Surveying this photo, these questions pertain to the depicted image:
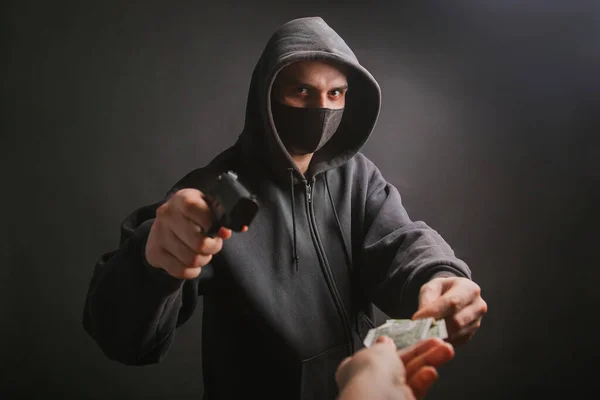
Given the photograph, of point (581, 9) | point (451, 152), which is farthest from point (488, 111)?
point (581, 9)

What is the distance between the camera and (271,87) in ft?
4.11

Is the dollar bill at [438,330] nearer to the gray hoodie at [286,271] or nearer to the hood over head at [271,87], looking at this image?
the gray hoodie at [286,271]

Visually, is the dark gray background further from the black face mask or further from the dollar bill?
the dollar bill

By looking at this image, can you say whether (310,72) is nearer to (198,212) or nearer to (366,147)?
(198,212)

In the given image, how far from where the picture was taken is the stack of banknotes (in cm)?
86

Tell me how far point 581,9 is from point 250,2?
1389 millimetres

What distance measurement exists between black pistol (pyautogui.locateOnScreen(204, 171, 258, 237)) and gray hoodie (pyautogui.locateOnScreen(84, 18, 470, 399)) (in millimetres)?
→ 290

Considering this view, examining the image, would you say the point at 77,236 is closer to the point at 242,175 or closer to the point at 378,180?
the point at 242,175

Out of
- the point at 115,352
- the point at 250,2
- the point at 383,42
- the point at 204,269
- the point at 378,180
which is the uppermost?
the point at 250,2

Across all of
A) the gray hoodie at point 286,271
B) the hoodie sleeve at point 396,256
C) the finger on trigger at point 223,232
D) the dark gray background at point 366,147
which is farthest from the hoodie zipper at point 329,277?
the dark gray background at point 366,147

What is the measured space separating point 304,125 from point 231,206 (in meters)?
0.58

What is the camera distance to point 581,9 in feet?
6.48

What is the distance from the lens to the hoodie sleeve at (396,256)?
3.63ft

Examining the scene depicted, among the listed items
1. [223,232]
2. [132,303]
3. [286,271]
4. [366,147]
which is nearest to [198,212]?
[223,232]
